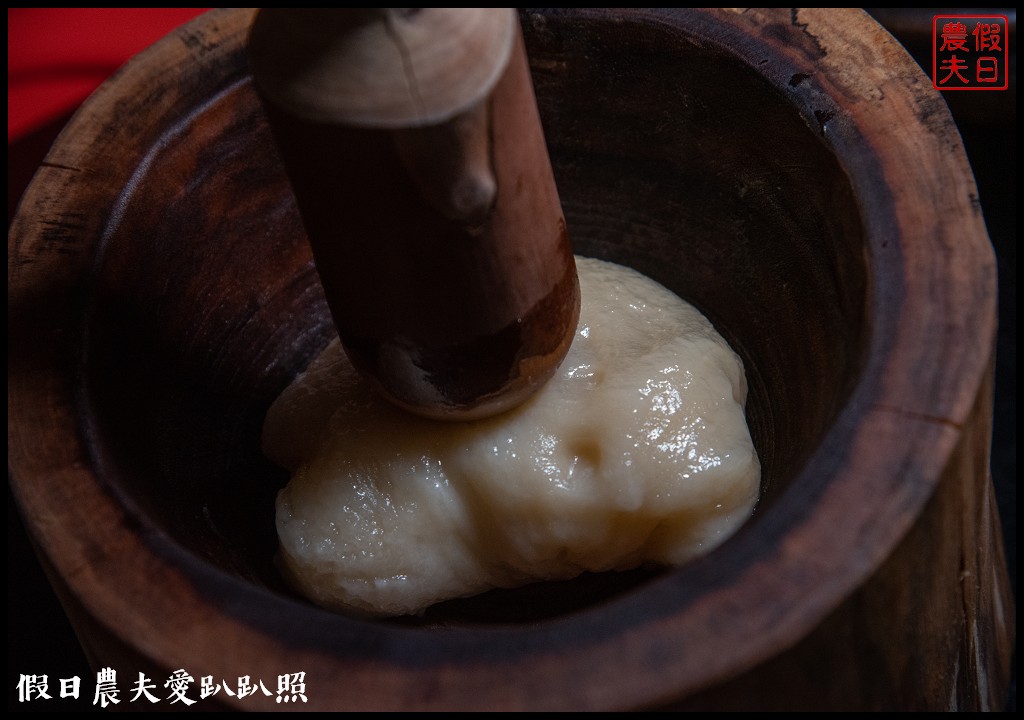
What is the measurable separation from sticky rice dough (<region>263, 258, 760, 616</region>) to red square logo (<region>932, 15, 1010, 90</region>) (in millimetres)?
810

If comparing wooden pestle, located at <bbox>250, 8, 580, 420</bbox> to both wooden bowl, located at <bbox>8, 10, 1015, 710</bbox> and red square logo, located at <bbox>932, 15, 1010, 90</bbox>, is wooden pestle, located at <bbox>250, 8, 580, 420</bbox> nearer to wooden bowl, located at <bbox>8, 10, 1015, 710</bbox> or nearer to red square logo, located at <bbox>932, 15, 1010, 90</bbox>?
wooden bowl, located at <bbox>8, 10, 1015, 710</bbox>

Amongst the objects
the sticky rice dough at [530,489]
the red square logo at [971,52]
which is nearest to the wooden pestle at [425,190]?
the sticky rice dough at [530,489]

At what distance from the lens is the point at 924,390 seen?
799 millimetres

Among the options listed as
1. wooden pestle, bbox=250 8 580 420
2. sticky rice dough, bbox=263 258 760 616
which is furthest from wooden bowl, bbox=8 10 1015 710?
wooden pestle, bbox=250 8 580 420

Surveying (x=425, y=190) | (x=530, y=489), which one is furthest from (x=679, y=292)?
(x=425, y=190)

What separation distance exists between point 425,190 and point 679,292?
57 cm

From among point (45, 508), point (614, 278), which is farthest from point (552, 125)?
point (45, 508)

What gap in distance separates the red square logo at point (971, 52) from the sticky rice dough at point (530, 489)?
810 millimetres

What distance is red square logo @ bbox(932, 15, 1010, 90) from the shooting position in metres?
1.57

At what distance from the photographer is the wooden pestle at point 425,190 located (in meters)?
0.75

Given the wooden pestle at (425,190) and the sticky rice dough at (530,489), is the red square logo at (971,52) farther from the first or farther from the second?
the wooden pestle at (425,190)

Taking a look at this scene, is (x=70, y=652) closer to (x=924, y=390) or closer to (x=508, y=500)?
(x=508, y=500)

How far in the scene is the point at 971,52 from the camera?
1604mm

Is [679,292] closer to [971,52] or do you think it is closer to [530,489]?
Answer: [530,489]
